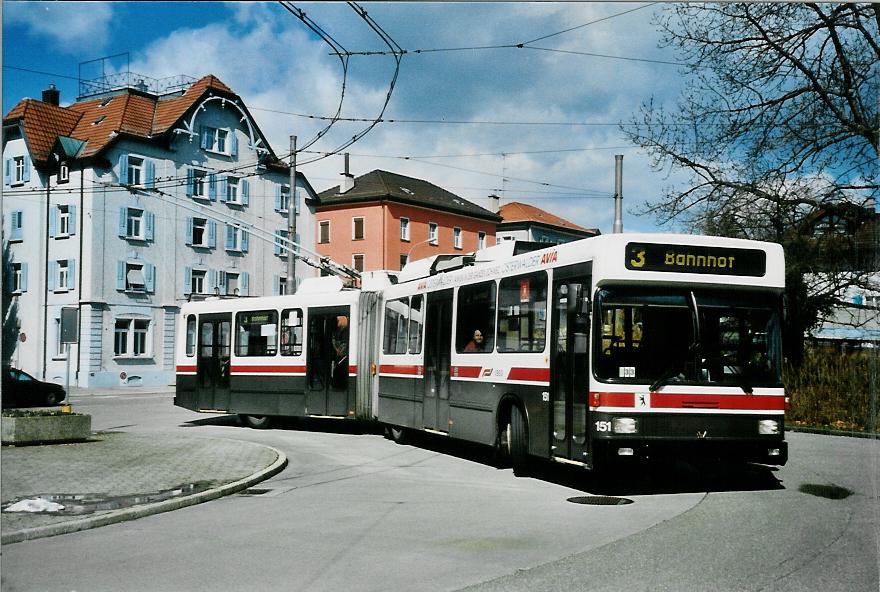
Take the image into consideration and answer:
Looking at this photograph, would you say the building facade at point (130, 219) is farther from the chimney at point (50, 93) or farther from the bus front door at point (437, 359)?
the bus front door at point (437, 359)

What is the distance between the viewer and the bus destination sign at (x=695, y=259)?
10414mm


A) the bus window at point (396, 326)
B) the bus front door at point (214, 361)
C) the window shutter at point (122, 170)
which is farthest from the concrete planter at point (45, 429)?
the window shutter at point (122, 170)

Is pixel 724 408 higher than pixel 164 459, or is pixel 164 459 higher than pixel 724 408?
pixel 724 408

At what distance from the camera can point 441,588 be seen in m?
6.38

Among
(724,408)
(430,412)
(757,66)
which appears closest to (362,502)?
(724,408)

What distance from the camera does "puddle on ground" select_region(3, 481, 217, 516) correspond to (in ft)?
31.0

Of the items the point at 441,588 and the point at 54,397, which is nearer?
the point at 441,588

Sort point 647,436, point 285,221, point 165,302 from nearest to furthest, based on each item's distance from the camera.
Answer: point 647,436 < point 165,302 < point 285,221

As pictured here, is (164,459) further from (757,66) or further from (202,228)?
(202,228)

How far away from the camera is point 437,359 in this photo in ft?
50.2

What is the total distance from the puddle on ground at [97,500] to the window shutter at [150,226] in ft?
Answer: 106

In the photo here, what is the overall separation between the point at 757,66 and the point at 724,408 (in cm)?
1326

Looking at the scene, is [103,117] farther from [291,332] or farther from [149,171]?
[291,332]

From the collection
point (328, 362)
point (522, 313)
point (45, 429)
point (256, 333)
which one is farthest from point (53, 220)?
point (522, 313)
